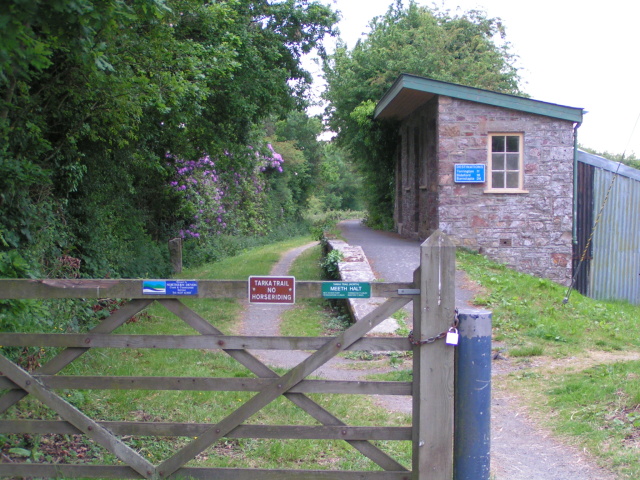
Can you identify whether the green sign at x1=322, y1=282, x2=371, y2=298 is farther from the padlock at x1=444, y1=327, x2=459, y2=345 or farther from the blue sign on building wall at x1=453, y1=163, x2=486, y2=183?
the blue sign on building wall at x1=453, y1=163, x2=486, y2=183

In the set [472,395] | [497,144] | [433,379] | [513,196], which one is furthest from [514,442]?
[497,144]

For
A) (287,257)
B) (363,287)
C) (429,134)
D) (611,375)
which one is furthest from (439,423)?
(287,257)

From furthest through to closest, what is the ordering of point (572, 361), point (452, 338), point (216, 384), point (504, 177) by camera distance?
1. point (504, 177)
2. point (572, 361)
3. point (216, 384)
4. point (452, 338)

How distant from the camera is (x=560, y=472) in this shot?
4.67 m

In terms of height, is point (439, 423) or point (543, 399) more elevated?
point (439, 423)

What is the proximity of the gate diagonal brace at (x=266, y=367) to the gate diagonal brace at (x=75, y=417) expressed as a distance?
15cm

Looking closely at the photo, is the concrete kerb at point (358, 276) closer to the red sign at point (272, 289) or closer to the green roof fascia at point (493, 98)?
the red sign at point (272, 289)

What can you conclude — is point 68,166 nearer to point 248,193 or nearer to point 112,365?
point 112,365

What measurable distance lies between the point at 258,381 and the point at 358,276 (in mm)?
7368

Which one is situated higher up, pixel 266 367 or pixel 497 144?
pixel 497 144

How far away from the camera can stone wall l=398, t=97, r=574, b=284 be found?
50.3ft

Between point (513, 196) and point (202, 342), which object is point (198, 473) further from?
point (513, 196)

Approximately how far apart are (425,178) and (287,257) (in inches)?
224

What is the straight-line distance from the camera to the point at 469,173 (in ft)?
50.6
